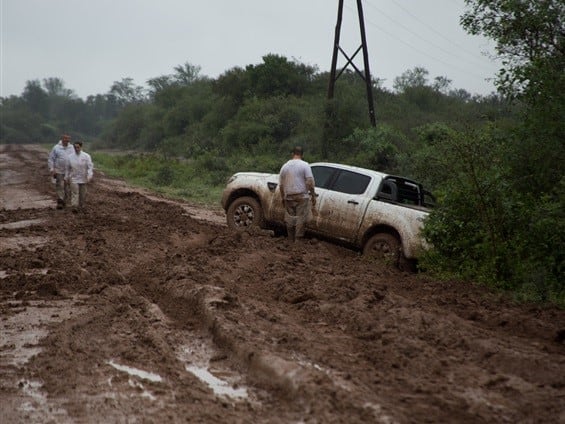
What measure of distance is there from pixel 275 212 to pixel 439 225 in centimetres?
328

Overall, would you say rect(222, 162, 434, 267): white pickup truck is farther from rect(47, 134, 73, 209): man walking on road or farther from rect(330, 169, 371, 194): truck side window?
rect(47, 134, 73, 209): man walking on road

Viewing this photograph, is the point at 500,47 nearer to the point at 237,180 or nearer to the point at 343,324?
the point at 237,180

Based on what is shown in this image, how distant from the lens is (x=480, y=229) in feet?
37.8

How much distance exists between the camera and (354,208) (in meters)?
13.0

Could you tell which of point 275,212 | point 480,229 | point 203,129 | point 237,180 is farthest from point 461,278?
point 203,129

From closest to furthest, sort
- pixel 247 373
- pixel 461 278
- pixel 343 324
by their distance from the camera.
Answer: pixel 247 373 → pixel 343 324 → pixel 461 278

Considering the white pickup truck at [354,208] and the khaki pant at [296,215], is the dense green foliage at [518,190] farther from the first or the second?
the khaki pant at [296,215]

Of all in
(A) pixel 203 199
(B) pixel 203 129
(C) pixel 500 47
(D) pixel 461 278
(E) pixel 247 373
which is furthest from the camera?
(B) pixel 203 129

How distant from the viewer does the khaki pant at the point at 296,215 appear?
1321cm

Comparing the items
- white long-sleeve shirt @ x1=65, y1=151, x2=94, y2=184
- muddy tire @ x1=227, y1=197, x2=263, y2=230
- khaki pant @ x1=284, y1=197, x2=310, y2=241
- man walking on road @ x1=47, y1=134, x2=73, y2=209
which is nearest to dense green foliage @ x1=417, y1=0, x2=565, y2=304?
khaki pant @ x1=284, y1=197, x2=310, y2=241

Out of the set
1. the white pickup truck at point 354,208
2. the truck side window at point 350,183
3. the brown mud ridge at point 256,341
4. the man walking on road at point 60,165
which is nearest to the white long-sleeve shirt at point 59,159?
the man walking on road at point 60,165

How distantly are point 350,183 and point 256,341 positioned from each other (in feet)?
23.2

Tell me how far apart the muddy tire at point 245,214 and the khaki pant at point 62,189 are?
4988 millimetres

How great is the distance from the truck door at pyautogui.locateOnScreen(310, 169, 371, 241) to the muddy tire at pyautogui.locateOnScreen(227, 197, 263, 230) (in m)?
1.16
